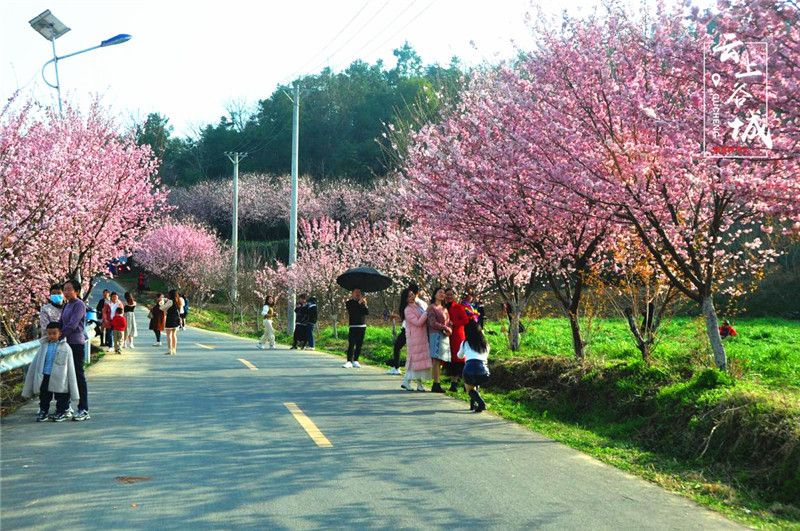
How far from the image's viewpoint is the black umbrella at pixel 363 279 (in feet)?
89.7

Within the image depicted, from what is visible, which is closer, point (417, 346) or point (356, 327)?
point (417, 346)

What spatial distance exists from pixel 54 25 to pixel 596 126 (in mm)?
16471

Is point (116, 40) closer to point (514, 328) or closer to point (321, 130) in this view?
point (514, 328)

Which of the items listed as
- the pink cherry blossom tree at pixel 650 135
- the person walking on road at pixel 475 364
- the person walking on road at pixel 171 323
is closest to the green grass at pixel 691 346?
the pink cherry blossom tree at pixel 650 135

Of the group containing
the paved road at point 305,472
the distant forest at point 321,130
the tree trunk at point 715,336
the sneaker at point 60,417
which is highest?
the distant forest at point 321,130

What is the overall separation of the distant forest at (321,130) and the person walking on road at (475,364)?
2100 inches

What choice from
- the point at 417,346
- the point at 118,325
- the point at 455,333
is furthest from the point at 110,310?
the point at 455,333

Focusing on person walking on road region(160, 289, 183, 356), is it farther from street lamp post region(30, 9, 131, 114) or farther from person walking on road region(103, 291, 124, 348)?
street lamp post region(30, 9, 131, 114)

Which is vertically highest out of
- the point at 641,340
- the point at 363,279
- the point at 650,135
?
the point at 650,135

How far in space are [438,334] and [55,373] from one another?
21.3 ft

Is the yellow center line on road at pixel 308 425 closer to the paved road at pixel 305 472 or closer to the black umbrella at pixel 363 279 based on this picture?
the paved road at pixel 305 472

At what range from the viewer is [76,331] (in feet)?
37.5

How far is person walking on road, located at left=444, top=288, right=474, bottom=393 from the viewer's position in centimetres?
1444

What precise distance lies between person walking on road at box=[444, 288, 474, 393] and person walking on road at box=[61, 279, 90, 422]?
600cm
